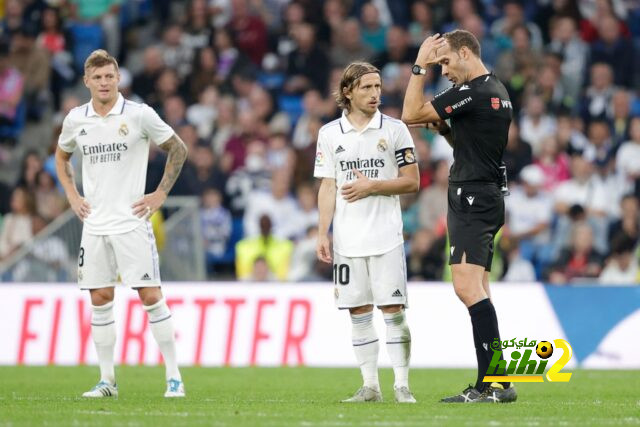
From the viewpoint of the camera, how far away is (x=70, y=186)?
36.5 ft

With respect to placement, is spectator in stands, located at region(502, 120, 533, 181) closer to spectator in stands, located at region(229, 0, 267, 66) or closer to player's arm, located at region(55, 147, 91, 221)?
spectator in stands, located at region(229, 0, 267, 66)

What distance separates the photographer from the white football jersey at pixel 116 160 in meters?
10.8

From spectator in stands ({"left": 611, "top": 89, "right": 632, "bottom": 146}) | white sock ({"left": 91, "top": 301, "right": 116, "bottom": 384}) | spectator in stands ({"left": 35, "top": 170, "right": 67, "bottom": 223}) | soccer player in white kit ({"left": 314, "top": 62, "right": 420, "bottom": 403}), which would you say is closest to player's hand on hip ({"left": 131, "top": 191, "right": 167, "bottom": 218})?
white sock ({"left": 91, "top": 301, "right": 116, "bottom": 384})

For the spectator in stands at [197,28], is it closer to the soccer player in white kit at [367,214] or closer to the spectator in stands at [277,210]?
the spectator in stands at [277,210]

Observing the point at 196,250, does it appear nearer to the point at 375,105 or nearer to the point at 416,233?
the point at 416,233

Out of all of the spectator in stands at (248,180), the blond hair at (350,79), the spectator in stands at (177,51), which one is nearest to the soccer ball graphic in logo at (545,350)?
the blond hair at (350,79)

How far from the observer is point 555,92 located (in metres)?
20.8

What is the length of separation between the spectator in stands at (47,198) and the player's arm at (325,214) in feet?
31.9

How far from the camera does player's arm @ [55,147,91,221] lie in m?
10.9

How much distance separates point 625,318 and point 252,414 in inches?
299

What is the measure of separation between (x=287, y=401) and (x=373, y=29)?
12743 millimetres

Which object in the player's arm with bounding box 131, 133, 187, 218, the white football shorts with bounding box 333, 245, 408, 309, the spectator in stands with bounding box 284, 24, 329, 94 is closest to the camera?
the white football shorts with bounding box 333, 245, 408, 309

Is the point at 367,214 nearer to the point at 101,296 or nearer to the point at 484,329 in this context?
the point at 484,329

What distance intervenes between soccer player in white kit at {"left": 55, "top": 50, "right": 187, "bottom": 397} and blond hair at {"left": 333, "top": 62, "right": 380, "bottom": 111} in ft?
5.01
